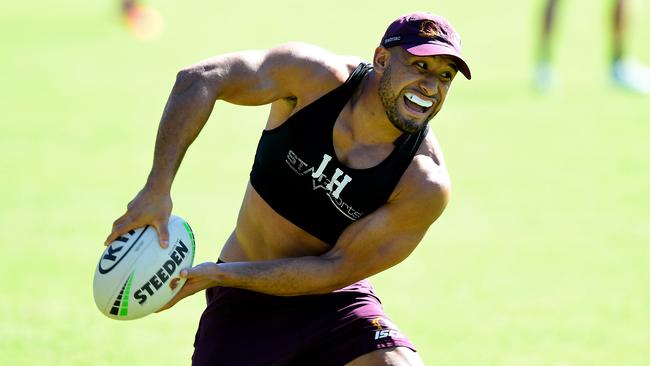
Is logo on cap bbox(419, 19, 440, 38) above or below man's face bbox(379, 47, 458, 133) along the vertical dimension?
above

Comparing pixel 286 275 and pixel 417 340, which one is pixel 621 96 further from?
pixel 286 275

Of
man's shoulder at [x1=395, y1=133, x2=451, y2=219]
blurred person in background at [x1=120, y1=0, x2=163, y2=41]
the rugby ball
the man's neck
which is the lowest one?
the rugby ball

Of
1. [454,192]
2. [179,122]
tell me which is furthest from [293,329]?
[454,192]

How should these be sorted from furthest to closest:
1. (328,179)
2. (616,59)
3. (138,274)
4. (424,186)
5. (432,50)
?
(616,59), (328,179), (424,186), (432,50), (138,274)

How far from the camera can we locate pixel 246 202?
6590 mm

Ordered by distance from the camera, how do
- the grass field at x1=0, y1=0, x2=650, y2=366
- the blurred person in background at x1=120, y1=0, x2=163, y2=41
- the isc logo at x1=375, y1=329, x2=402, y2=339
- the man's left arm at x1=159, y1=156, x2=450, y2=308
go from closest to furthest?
the man's left arm at x1=159, y1=156, x2=450, y2=308 → the isc logo at x1=375, y1=329, x2=402, y2=339 → the grass field at x1=0, y1=0, x2=650, y2=366 → the blurred person in background at x1=120, y1=0, x2=163, y2=41

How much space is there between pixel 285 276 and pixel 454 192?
667cm

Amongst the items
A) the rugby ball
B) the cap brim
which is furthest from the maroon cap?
the rugby ball

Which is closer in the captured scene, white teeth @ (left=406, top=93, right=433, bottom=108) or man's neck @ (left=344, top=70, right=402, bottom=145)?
white teeth @ (left=406, top=93, right=433, bottom=108)

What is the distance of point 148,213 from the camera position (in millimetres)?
5684

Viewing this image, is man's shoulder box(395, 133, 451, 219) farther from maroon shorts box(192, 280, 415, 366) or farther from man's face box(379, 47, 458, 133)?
maroon shorts box(192, 280, 415, 366)

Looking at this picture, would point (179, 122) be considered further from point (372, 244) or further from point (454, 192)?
point (454, 192)

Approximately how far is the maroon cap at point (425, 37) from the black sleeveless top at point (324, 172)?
324mm

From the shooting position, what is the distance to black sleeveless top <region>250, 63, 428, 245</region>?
20.0 feet
